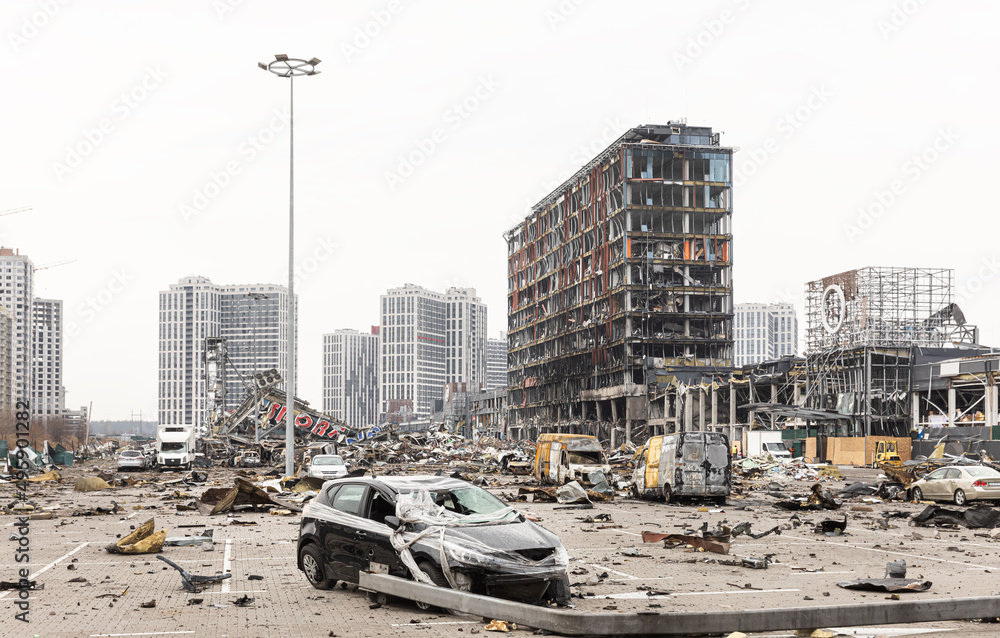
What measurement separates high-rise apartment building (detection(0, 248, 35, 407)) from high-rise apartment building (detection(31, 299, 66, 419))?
69.7 ft

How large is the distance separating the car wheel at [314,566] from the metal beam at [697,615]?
6.17ft

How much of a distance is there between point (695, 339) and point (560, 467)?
69933mm

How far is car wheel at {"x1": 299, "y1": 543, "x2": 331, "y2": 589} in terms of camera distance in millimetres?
11922

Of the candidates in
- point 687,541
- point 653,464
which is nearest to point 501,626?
point 687,541

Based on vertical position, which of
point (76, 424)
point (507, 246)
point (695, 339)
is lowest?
point (76, 424)

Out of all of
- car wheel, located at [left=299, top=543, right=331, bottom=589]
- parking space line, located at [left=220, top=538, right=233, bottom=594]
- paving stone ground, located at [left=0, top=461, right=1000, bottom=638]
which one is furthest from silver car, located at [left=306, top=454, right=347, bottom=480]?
car wheel, located at [left=299, top=543, right=331, bottom=589]

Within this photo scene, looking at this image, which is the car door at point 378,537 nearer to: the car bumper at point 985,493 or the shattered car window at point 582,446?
the car bumper at point 985,493

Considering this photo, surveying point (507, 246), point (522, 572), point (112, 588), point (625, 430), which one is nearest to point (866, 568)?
point (522, 572)

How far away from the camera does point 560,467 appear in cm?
3569

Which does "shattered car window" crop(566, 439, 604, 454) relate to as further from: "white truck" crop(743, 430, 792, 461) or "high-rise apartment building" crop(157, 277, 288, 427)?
"high-rise apartment building" crop(157, 277, 288, 427)

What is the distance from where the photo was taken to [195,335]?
189250 mm

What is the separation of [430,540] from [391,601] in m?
1.08

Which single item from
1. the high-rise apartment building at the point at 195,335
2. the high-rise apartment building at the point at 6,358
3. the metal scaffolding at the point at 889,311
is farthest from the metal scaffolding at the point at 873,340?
the high-rise apartment building at the point at 195,335

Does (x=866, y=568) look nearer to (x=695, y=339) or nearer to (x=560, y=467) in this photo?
(x=560, y=467)
